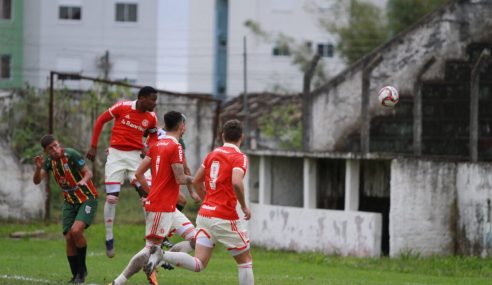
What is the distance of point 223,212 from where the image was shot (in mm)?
12555

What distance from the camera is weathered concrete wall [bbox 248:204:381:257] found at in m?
21.4

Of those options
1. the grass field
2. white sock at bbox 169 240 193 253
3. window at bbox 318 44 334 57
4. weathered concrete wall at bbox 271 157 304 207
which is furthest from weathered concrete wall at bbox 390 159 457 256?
window at bbox 318 44 334 57

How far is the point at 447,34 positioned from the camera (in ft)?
83.2

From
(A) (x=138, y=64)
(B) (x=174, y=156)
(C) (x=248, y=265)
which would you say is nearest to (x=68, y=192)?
(B) (x=174, y=156)

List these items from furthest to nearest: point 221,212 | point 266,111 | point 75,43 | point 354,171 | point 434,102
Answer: point 75,43 → point 266,111 → point 434,102 → point 354,171 → point 221,212

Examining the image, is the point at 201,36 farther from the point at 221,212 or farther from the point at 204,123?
the point at 221,212

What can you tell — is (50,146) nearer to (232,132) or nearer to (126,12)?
(232,132)

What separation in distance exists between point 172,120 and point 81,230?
99.6 inches

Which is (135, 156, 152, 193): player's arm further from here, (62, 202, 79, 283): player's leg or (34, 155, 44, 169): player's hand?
(34, 155, 44, 169): player's hand

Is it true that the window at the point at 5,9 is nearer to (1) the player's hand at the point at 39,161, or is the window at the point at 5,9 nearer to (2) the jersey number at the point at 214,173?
(1) the player's hand at the point at 39,161

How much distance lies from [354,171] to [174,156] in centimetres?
974

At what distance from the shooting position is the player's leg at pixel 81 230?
14.8 metres

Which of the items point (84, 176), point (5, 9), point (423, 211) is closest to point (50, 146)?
point (84, 176)

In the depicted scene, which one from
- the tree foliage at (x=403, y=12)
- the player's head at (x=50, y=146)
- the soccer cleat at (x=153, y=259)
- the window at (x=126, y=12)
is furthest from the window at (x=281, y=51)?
the soccer cleat at (x=153, y=259)
